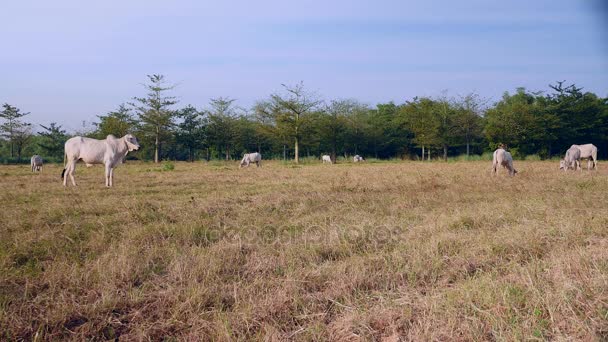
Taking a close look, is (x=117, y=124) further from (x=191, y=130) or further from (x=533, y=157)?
(x=533, y=157)

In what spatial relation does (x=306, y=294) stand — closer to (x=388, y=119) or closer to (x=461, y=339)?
(x=461, y=339)

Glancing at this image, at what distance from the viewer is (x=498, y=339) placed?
2564 mm

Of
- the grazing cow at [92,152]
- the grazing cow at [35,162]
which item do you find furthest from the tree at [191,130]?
the grazing cow at [92,152]

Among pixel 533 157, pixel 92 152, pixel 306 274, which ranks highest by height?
pixel 533 157

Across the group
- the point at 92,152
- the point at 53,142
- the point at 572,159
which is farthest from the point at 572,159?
the point at 53,142

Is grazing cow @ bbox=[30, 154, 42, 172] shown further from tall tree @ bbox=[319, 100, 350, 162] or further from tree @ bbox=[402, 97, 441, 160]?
tree @ bbox=[402, 97, 441, 160]

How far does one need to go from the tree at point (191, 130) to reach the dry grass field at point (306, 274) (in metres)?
38.5

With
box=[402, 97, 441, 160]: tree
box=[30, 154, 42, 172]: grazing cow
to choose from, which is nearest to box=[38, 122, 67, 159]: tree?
box=[30, 154, 42, 172]: grazing cow

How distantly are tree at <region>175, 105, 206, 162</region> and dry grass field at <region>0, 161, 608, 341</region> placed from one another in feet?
126

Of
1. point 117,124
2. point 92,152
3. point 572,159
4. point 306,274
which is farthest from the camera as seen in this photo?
point 117,124

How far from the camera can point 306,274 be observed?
3811 millimetres

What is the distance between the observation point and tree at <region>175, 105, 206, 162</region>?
4419 centimetres

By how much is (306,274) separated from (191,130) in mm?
43711

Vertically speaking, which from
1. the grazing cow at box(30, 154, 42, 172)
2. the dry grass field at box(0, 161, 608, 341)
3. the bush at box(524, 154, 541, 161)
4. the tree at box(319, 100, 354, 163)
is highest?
the tree at box(319, 100, 354, 163)
